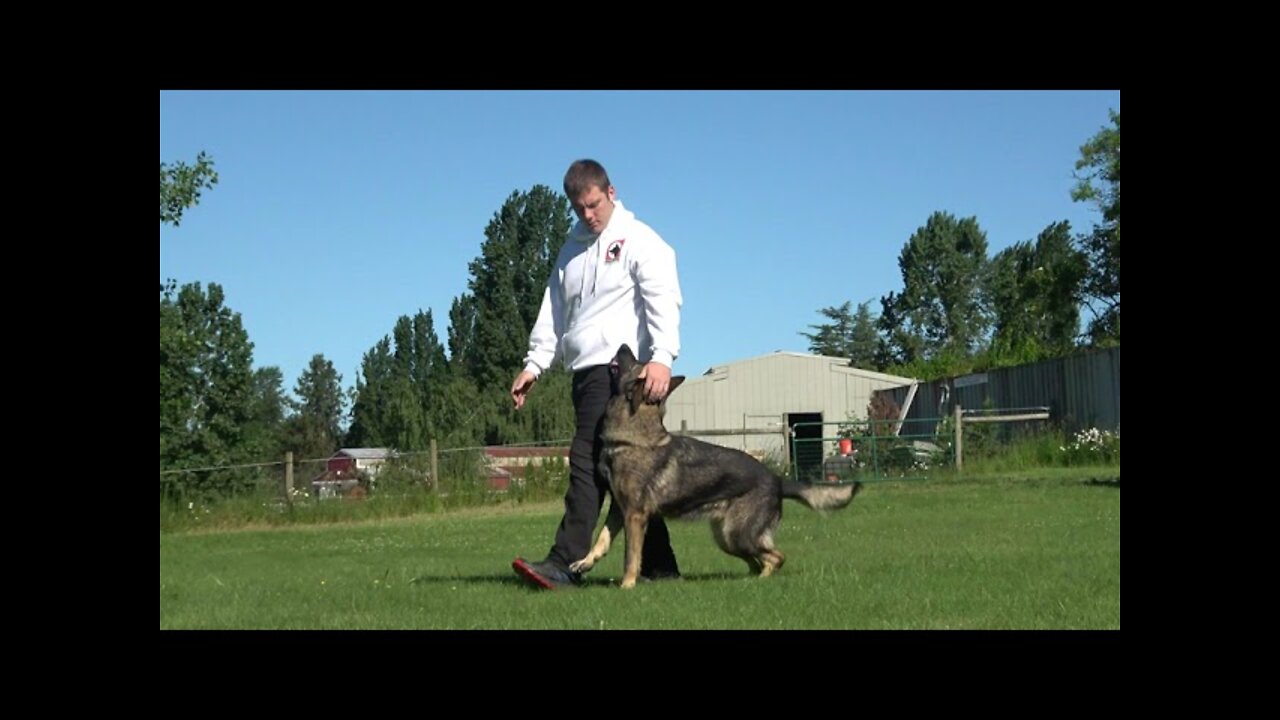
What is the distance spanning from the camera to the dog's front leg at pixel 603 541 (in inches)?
284

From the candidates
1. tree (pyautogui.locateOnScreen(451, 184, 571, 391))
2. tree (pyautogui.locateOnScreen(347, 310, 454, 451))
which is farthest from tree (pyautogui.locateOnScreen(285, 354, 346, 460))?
tree (pyautogui.locateOnScreen(451, 184, 571, 391))

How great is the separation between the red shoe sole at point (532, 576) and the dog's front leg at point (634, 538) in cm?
41

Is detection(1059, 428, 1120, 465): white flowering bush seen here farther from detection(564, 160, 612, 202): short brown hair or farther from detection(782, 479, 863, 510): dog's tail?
detection(564, 160, 612, 202): short brown hair

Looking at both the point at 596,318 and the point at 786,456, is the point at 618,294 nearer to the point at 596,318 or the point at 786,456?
the point at 596,318

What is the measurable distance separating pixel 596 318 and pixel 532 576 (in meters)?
1.48

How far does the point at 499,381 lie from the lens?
33.3m

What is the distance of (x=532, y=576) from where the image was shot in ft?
23.3

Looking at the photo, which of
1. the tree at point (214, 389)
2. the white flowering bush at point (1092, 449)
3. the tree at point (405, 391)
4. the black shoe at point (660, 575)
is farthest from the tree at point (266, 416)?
the black shoe at point (660, 575)

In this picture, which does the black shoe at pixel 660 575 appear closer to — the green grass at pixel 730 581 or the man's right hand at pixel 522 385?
the green grass at pixel 730 581

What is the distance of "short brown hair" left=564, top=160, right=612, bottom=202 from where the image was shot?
7012mm

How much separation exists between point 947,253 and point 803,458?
2241cm

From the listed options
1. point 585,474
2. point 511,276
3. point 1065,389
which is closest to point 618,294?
point 585,474

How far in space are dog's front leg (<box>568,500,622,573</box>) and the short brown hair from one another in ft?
5.73
